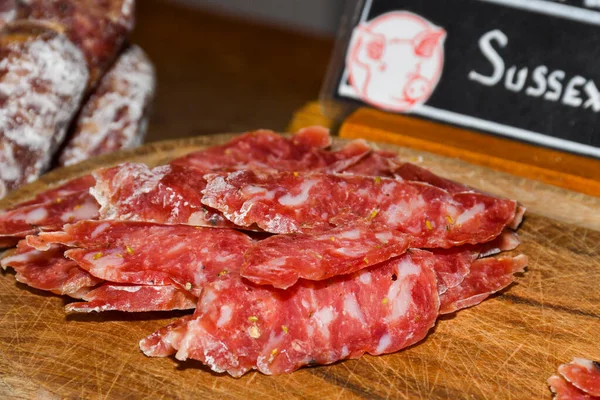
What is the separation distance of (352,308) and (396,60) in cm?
113

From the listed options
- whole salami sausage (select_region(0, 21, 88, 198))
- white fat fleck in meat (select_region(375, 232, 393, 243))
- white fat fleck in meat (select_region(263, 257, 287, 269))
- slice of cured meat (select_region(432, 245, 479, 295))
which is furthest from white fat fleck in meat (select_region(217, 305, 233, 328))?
whole salami sausage (select_region(0, 21, 88, 198))

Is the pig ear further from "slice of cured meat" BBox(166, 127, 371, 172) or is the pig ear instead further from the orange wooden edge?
"slice of cured meat" BBox(166, 127, 371, 172)

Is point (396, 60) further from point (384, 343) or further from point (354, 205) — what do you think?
point (384, 343)

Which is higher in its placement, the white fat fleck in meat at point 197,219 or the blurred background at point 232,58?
the white fat fleck in meat at point 197,219

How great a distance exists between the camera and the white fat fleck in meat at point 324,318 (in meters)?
1.42

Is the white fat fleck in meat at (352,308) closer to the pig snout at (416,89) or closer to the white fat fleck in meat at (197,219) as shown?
the white fat fleck in meat at (197,219)

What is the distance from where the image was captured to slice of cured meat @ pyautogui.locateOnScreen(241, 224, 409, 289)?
1.37 meters

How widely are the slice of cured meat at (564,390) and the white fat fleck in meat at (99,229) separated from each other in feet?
3.22

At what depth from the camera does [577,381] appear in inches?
53.1

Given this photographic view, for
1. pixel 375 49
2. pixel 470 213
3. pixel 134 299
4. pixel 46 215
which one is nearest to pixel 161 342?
pixel 134 299

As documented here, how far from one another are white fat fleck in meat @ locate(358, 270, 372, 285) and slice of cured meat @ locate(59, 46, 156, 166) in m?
1.22

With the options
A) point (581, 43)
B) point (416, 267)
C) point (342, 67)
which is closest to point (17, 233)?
point (416, 267)

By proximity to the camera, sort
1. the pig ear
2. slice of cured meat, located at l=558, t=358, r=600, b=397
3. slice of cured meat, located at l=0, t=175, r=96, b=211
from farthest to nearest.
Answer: the pig ear < slice of cured meat, located at l=0, t=175, r=96, b=211 < slice of cured meat, located at l=558, t=358, r=600, b=397

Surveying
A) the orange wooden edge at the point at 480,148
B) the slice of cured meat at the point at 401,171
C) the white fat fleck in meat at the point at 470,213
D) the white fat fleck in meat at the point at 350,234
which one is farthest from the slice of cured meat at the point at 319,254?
the orange wooden edge at the point at 480,148
